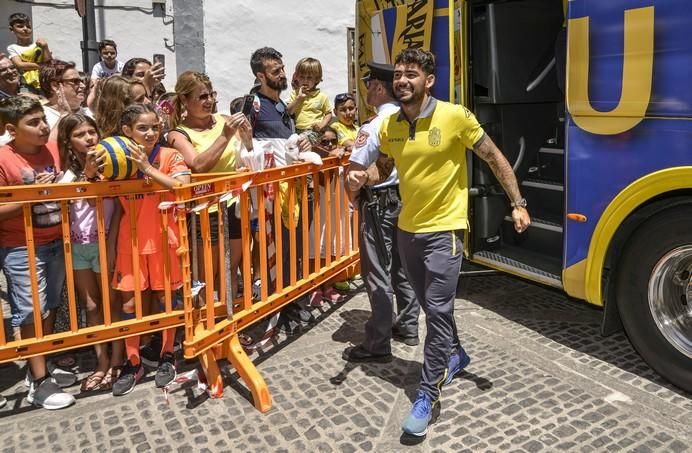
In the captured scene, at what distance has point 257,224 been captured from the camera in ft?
15.1

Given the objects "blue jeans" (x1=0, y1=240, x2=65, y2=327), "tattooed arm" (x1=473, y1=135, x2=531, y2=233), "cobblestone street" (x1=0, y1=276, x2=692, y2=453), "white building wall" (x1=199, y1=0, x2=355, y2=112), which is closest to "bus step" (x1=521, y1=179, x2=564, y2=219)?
"cobblestone street" (x1=0, y1=276, x2=692, y2=453)

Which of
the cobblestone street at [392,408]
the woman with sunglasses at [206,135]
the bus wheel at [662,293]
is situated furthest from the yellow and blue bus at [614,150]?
the woman with sunglasses at [206,135]

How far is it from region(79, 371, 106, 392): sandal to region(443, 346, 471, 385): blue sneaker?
2.14 meters

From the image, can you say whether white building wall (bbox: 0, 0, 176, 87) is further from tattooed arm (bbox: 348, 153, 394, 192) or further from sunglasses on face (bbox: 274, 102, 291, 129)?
tattooed arm (bbox: 348, 153, 394, 192)

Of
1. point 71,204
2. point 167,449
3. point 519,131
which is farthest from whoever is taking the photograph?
point 519,131

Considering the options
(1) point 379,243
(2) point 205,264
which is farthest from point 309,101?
(2) point 205,264

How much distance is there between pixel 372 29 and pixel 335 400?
358 centimetres

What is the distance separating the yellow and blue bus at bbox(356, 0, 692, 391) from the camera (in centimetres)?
354

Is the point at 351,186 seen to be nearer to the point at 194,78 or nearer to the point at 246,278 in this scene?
the point at 246,278

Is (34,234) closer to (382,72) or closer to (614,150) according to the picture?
(382,72)

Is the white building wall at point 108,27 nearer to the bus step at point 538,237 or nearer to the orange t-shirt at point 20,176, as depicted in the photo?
the bus step at point 538,237

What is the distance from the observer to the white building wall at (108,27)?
37.6ft

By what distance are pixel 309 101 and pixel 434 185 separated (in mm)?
3489

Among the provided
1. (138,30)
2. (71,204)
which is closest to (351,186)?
(71,204)
